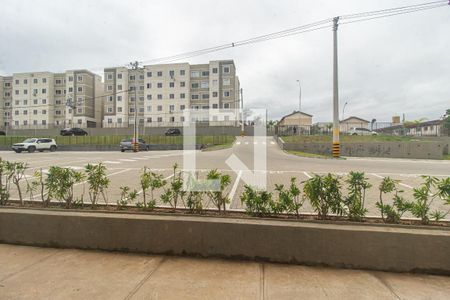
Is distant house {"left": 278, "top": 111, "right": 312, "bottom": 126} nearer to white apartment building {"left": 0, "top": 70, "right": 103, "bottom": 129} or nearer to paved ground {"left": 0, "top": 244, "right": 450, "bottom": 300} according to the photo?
white apartment building {"left": 0, "top": 70, "right": 103, "bottom": 129}

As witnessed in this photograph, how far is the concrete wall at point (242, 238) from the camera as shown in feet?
9.53

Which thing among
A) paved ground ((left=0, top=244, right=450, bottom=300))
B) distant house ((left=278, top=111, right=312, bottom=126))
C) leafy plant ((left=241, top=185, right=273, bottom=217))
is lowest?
paved ground ((left=0, top=244, right=450, bottom=300))

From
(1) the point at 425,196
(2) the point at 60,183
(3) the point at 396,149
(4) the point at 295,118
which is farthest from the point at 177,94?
(1) the point at 425,196

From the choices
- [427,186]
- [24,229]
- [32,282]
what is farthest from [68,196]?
[427,186]

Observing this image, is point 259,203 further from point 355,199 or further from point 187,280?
point 187,280

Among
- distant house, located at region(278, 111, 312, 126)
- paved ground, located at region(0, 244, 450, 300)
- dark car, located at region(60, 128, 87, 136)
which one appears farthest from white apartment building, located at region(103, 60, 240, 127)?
paved ground, located at region(0, 244, 450, 300)

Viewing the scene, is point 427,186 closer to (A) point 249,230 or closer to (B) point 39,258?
(A) point 249,230

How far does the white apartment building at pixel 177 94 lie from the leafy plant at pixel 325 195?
53.3m

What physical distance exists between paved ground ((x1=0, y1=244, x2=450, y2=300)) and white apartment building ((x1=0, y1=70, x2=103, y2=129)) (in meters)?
67.8

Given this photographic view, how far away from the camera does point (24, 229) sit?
12.1 feet

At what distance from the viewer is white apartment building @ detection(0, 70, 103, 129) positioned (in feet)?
206

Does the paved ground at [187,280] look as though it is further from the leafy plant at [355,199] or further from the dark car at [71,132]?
the dark car at [71,132]

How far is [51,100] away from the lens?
6494 cm

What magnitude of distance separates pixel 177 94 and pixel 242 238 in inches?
2329
